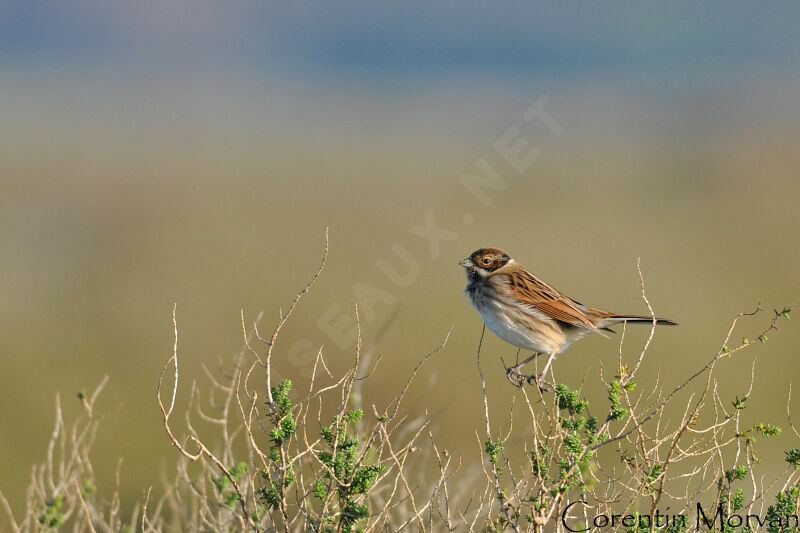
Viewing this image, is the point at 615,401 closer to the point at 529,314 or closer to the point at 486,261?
the point at 529,314

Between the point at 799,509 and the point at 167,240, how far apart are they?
4965 centimetres

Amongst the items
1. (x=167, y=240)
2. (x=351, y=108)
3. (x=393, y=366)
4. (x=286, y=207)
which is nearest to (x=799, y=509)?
(x=393, y=366)

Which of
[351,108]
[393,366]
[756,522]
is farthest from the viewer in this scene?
[351,108]

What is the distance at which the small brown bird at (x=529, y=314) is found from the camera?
9.23 m

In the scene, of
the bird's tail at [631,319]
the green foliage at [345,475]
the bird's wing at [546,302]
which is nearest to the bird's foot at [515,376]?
the bird's wing at [546,302]

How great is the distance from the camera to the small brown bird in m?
9.23

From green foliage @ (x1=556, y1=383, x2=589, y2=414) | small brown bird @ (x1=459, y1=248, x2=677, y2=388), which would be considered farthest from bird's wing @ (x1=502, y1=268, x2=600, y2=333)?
green foliage @ (x1=556, y1=383, x2=589, y2=414)

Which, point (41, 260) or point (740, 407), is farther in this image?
point (41, 260)

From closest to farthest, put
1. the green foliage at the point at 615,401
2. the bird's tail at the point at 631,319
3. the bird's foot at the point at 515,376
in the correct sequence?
the green foliage at the point at 615,401, the bird's tail at the point at 631,319, the bird's foot at the point at 515,376

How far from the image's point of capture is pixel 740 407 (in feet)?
21.0

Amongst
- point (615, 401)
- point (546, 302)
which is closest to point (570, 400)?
point (615, 401)

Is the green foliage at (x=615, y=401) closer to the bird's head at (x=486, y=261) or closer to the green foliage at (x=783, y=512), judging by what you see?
the green foliage at (x=783, y=512)

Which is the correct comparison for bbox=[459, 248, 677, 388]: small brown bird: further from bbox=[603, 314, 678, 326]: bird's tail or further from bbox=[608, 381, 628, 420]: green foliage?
bbox=[608, 381, 628, 420]: green foliage

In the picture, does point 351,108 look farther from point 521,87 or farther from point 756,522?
point 756,522
